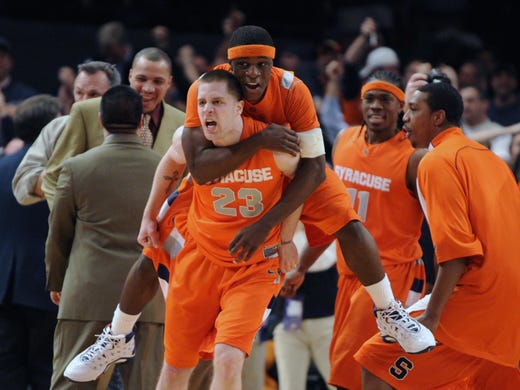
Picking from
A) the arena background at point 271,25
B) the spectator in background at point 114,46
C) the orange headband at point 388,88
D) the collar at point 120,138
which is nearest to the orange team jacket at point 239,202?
the collar at point 120,138

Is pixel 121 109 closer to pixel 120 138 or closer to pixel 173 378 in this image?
pixel 120 138

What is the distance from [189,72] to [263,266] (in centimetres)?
600

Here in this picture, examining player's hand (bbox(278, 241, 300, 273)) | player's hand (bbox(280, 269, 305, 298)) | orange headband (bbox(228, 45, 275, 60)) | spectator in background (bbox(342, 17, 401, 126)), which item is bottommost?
player's hand (bbox(280, 269, 305, 298))

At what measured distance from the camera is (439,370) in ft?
20.4

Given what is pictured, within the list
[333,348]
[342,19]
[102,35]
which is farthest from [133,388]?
[342,19]

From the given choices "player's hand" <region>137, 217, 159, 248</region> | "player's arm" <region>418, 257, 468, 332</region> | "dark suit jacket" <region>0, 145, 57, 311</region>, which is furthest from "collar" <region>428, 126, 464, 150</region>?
"dark suit jacket" <region>0, 145, 57, 311</region>

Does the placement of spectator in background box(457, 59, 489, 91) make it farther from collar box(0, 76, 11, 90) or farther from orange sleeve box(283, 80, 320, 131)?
orange sleeve box(283, 80, 320, 131)

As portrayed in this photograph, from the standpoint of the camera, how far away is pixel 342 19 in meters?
14.2

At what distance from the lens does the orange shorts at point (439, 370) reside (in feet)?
20.4

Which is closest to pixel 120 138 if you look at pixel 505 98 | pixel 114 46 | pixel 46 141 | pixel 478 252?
pixel 46 141

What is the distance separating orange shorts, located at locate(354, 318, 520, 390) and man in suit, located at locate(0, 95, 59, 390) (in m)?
2.38

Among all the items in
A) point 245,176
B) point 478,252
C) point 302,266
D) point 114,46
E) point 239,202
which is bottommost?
point 302,266

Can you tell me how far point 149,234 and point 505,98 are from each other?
259 inches

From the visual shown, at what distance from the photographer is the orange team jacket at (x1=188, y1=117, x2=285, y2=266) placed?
5934mm
